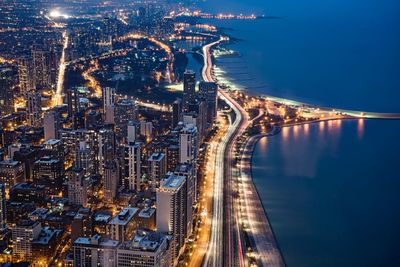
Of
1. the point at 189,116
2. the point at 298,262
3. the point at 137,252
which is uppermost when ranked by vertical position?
the point at 189,116

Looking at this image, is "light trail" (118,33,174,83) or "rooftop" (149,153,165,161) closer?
"rooftop" (149,153,165,161)

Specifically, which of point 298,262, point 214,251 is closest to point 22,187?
point 214,251

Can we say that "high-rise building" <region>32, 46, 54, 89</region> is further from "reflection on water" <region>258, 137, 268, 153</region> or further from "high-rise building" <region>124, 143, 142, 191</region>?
"high-rise building" <region>124, 143, 142, 191</region>

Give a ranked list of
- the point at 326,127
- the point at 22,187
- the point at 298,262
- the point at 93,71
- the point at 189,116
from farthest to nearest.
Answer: the point at 93,71 < the point at 326,127 < the point at 189,116 < the point at 22,187 < the point at 298,262

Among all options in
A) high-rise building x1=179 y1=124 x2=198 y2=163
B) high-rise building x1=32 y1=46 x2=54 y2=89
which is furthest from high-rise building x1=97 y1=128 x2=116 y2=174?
high-rise building x1=32 y1=46 x2=54 y2=89

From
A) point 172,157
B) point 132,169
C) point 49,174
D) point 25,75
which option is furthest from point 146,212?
point 25,75

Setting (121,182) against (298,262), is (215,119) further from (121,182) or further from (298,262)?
(298,262)

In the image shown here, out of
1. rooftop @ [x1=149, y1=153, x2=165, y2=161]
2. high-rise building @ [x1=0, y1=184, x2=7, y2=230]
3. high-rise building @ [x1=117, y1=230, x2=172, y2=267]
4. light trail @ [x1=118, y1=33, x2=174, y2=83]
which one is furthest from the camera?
light trail @ [x1=118, y1=33, x2=174, y2=83]
